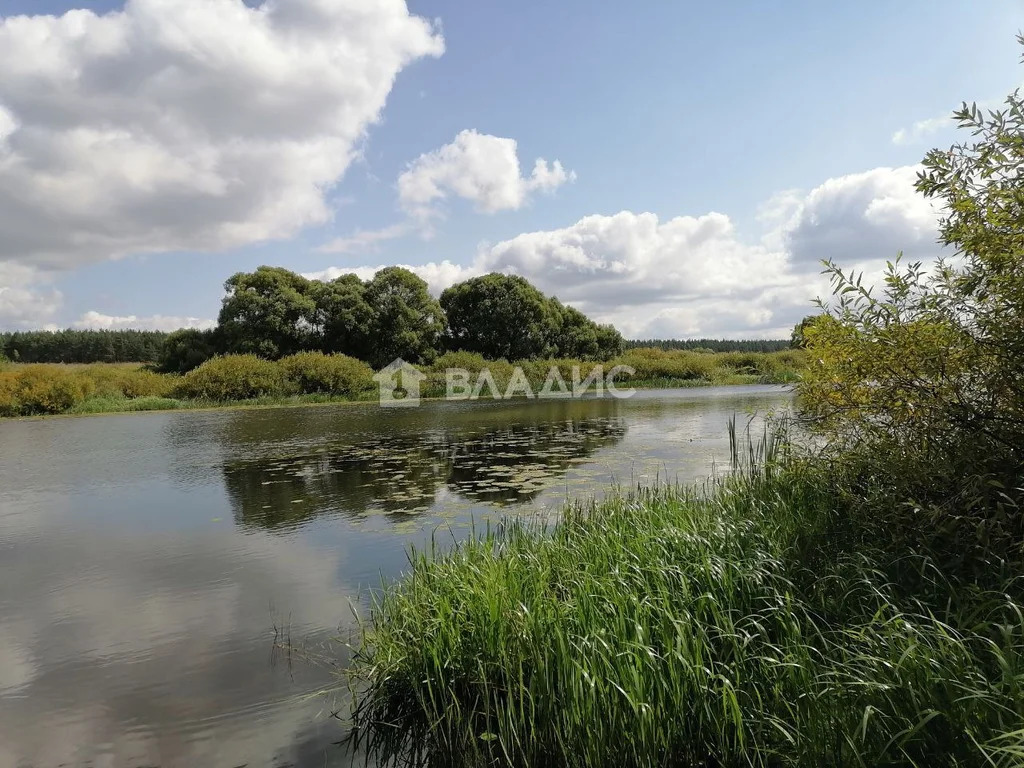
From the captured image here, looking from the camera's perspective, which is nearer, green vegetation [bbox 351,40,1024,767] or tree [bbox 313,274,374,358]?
green vegetation [bbox 351,40,1024,767]

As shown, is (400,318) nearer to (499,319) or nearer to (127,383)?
(499,319)

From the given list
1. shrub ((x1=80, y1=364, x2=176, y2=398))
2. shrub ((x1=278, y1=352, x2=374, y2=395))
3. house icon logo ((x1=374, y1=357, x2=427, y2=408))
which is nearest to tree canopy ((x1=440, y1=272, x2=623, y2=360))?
house icon logo ((x1=374, y1=357, x2=427, y2=408))

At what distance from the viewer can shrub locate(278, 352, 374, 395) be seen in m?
36.7

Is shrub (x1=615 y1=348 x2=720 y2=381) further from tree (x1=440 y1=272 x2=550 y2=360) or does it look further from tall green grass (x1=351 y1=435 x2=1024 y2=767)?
tall green grass (x1=351 y1=435 x2=1024 y2=767)

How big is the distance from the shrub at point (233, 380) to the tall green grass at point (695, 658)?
33670mm

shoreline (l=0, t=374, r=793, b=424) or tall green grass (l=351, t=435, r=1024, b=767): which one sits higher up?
shoreline (l=0, t=374, r=793, b=424)

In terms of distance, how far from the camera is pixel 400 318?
44.2 m

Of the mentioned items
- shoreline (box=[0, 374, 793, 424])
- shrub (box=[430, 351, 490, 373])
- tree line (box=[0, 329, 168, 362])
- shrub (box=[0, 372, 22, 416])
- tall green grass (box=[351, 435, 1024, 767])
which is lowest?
tall green grass (box=[351, 435, 1024, 767])

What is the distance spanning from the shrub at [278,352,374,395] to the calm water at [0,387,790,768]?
61.5 feet

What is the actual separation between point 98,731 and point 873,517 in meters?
5.43

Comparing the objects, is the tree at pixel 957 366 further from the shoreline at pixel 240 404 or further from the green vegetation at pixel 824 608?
the shoreline at pixel 240 404

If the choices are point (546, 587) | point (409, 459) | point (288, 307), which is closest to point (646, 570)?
point (546, 587)

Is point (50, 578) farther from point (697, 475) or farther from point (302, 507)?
point (697, 475)

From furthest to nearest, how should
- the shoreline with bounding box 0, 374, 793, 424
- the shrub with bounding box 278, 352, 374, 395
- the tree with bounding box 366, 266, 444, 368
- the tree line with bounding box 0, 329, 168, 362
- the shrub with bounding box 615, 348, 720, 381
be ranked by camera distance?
the tree line with bounding box 0, 329, 168, 362 < the shrub with bounding box 615, 348, 720, 381 < the tree with bounding box 366, 266, 444, 368 < the shrub with bounding box 278, 352, 374, 395 < the shoreline with bounding box 0, 374, 793, 424
